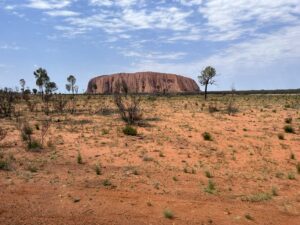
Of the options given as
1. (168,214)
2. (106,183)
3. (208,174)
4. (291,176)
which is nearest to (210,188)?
(208,174)

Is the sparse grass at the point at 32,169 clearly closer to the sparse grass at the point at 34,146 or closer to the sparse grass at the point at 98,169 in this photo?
the sparse grass at the point at 98,169

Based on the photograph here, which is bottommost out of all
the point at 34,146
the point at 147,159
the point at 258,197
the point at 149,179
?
the point at 258,197

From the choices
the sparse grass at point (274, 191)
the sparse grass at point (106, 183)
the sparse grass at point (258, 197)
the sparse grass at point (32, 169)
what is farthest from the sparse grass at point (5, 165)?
the sparse grass at point (274, 191)

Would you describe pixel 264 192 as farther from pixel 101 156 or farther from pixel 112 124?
pixel 112 124

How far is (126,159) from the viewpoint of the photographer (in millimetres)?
12852

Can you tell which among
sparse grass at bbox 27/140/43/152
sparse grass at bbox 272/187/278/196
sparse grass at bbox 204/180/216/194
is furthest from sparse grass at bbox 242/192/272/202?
sparse grass at bbox 27/140/43/152

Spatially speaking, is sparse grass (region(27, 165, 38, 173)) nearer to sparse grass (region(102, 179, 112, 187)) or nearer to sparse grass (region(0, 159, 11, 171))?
sparse grass (region(0, 159, 11, 171))

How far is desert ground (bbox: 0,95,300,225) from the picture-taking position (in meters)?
8.16

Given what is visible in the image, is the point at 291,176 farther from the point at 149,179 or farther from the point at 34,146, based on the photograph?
the point at 34,146

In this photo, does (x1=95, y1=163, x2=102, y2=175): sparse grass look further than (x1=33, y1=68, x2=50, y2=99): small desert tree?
No

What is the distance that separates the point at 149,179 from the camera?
10.6 meters

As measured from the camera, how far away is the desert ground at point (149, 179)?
8.16m

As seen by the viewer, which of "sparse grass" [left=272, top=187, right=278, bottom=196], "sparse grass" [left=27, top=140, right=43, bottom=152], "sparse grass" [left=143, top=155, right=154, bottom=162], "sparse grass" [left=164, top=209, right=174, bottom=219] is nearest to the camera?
"sparse grass" [left=164, top=209, right=174, bottom=219]

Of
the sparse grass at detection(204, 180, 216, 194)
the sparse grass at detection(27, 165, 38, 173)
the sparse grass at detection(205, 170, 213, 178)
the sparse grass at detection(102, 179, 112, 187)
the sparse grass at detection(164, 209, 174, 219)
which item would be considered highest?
the sparse grass at detection(27, 165, 38, 173)
